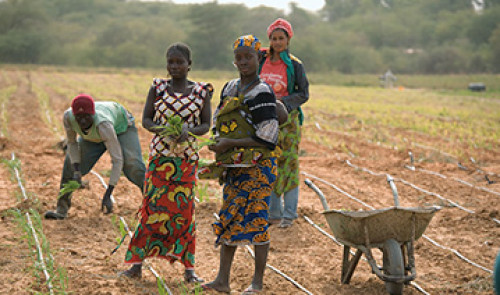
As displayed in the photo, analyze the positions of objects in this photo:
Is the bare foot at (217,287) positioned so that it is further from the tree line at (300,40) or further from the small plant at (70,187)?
the tree line at (300,40)

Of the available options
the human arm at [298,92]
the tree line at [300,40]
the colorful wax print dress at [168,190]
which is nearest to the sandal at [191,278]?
the colorful wax print dress at [168,190]

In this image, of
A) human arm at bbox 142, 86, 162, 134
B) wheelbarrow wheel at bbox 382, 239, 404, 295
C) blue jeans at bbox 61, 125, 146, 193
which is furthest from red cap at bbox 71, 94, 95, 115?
wheelbarrow wheel at bbox 382, 239, 404, 295

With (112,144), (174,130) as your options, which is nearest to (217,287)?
(174,130)

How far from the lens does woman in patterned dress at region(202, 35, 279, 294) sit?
11.1 ft

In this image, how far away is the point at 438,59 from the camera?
181ft

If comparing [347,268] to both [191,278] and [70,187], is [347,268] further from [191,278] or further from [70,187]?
[70,187]

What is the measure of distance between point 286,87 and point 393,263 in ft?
5.88

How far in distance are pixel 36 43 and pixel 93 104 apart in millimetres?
62068

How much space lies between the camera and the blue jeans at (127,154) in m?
4.63

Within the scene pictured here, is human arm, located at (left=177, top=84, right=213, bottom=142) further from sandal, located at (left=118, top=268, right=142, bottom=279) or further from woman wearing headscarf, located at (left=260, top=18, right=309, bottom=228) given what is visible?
woman wearing headscarf, located at (left=260, top=18, right=309, bottom=228)

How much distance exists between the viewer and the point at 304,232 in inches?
197

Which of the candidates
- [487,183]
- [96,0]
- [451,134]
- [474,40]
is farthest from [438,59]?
[96,0]

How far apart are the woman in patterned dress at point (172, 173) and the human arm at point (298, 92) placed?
1126 millimetres

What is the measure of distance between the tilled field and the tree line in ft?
141
